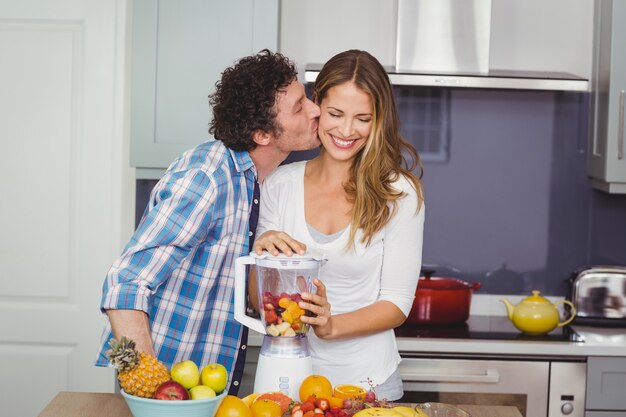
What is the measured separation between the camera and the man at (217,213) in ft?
6.72

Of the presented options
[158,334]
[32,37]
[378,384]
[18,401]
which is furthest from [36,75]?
[378,384]

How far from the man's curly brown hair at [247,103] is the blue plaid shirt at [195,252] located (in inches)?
1.6

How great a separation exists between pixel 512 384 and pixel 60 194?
5.96 ft

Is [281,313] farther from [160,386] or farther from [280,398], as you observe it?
[160,386]

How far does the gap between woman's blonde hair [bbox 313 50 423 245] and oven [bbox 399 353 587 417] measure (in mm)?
908

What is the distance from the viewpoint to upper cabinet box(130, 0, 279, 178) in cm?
305

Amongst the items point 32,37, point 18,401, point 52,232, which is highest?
point 32,37

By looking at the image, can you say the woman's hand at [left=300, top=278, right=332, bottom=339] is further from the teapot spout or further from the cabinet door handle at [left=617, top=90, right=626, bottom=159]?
the cabinet door handle at [left=617, top=90, right=626, bottom=159]

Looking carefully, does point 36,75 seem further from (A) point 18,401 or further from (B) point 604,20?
(B) point 604,20

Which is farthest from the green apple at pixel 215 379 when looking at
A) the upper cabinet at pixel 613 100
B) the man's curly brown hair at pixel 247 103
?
the upper cabinet at pixel 613 100

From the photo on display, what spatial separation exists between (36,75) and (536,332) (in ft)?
6.81

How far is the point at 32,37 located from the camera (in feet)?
11.4

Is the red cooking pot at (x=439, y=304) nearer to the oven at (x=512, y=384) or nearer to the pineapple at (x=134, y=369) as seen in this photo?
the oven at (x=512, y=384)

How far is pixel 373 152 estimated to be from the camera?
230 cm
